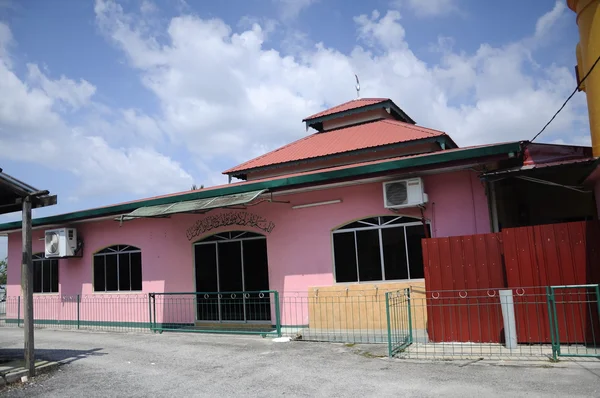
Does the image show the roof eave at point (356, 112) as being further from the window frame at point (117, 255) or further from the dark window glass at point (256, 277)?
the window frame at point (117, 255)

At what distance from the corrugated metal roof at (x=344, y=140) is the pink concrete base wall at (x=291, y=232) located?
14.5ft

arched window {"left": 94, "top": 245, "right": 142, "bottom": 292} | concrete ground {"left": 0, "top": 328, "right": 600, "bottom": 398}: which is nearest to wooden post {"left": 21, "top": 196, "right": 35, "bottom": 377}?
concrete ground {"left": 0, "top": 328, "right": 600, "bottom": 398}

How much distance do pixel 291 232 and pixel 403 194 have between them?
9.95 feet

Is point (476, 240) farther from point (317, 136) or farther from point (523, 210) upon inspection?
point (317, 136)

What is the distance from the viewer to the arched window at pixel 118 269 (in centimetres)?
1470

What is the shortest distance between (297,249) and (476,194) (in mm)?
4254

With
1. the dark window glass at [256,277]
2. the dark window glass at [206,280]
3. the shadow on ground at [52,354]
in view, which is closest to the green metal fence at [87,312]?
the dark window glass at [206,280]

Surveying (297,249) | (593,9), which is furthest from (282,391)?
(593,9)

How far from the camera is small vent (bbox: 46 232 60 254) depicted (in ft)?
51.0

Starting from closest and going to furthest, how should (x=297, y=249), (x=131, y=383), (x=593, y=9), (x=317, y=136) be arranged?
1. (x=131, y=383)
2. (x=593, y=9)
3. (x=297, y=249)
4. (x=317, y=136)

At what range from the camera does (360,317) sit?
10172mm

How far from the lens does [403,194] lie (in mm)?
10305

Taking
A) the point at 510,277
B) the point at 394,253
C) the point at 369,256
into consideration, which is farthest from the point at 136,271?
the point at 510,277

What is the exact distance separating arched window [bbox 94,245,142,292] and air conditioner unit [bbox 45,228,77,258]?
2.56 feet
